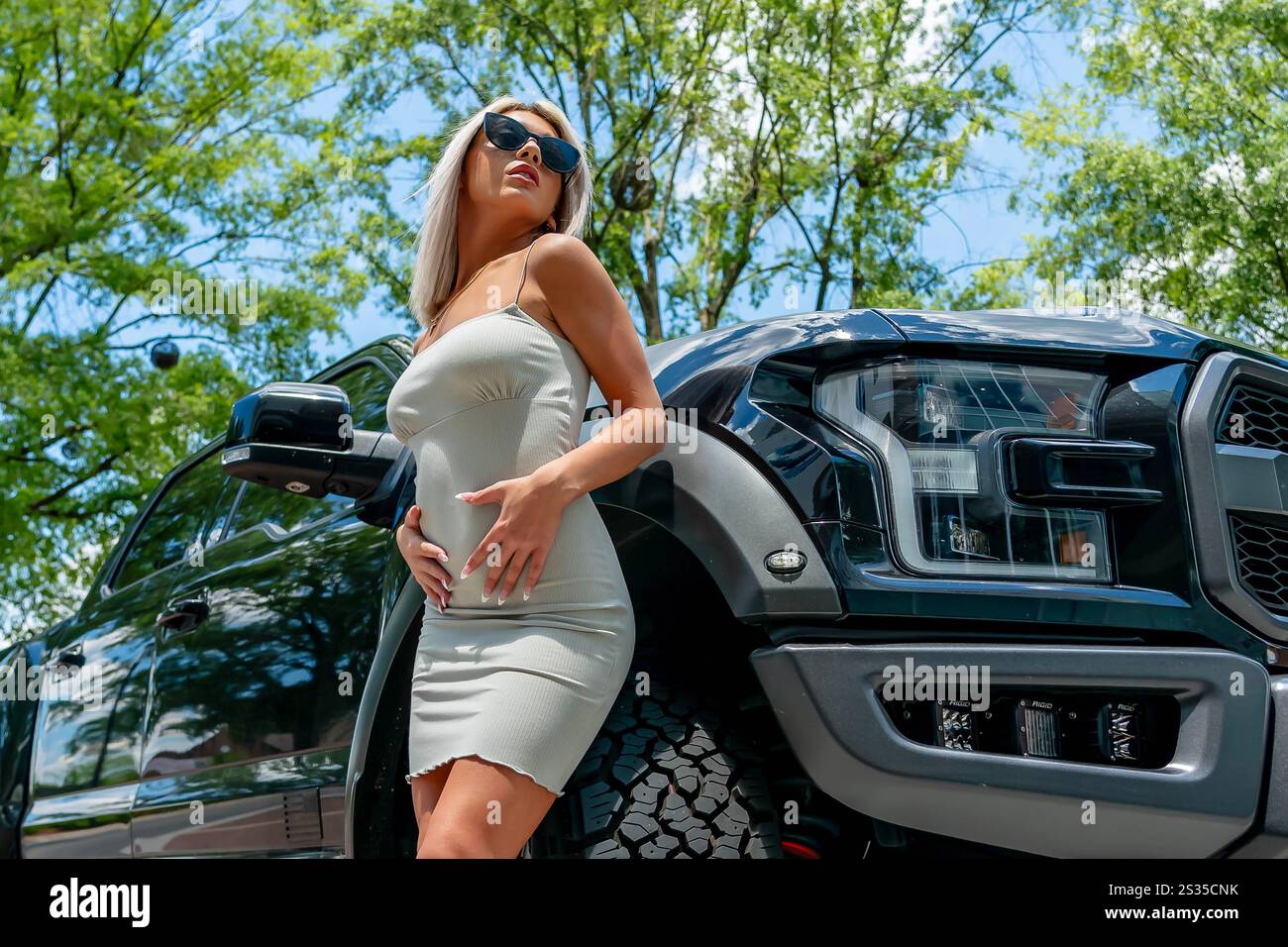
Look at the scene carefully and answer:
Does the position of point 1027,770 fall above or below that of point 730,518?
below

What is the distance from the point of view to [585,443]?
6.56 feet

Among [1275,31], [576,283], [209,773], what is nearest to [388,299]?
[1275,31]

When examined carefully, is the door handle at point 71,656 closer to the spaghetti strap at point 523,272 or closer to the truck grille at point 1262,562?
the spaghetti strap at point 523,272

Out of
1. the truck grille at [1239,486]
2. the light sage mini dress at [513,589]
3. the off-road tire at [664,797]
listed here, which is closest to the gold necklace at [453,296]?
the light sage mini dress at [513,589]

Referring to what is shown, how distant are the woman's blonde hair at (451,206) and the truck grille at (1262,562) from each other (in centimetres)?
127

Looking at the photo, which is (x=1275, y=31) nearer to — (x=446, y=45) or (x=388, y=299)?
(x=446, y=45)

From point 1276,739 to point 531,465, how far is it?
3.97ft

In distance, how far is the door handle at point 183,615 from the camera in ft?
11.8

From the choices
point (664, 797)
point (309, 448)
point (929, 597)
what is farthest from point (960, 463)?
point (309, 448)

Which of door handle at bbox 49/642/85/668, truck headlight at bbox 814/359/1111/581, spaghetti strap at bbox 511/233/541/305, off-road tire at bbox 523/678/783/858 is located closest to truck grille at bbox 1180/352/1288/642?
truck headlight at bbox 814/359/1111/581

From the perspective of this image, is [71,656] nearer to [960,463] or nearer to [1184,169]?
[960,463]

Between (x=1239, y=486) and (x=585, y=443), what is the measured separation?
3.66 ft

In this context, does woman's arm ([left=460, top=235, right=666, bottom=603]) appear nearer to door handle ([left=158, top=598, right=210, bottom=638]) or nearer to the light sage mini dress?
the light sage mini dress

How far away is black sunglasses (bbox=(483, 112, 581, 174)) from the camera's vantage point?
7.23ft
